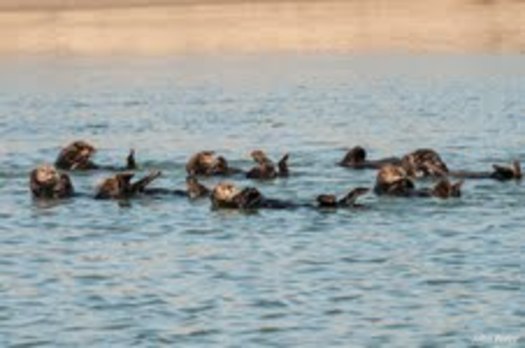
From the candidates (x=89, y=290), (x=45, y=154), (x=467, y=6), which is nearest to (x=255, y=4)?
(x=467, y=6)

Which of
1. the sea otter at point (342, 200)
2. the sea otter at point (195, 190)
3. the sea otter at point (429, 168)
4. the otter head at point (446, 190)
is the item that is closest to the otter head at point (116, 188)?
the sea otter at point (195, 190)

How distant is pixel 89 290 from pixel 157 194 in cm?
715

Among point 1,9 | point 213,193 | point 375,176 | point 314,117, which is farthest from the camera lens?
point 1,9

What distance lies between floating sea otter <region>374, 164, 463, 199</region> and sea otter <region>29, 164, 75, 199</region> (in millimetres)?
4753

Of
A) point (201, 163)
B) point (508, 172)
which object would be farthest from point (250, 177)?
point (508, 172)

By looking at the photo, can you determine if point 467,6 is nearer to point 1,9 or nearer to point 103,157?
point 1,9

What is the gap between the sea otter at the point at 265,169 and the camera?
2838 cm

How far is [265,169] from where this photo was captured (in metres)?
28.4

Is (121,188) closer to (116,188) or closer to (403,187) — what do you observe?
(116,188)

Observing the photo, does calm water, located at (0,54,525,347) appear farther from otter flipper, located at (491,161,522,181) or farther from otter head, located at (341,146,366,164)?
otter head, located at (341,146,366,164)

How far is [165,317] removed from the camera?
60.6 ft

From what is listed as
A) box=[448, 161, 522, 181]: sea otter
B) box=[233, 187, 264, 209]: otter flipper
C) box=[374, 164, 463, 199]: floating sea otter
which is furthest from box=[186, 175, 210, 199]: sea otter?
box=[448, 161, 522, 181]: sea otter

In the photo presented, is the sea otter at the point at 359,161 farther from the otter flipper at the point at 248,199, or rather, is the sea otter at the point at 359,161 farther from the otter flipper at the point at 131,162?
the otter flipper at the point at 248,199

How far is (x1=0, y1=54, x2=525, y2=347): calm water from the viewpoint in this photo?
18094mm
